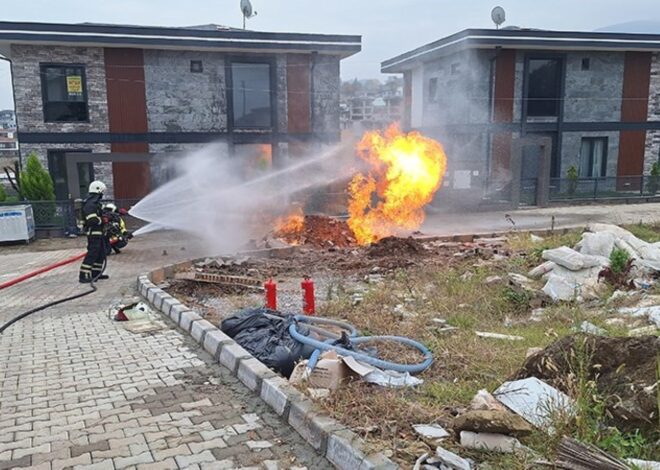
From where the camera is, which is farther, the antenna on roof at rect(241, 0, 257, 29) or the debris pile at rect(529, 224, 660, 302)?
the antenna on roof at rect(241, 0, 257, 29)

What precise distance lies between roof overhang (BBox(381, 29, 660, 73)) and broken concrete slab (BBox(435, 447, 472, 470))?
67.6ft

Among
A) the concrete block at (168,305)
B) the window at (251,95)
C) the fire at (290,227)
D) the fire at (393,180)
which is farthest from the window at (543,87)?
the concrete block at (168,305)

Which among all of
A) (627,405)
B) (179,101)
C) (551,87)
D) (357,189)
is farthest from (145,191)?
(627,405)

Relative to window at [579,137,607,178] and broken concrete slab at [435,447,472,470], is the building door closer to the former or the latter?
broken concrete slab at [435,447,472,470]

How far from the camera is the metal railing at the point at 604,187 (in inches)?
887

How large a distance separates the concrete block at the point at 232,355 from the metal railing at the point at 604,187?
19.5 m

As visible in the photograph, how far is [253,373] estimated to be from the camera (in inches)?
200

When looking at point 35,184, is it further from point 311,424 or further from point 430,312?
point 311,424

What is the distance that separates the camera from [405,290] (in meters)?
8.55

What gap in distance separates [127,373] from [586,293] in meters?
6.06

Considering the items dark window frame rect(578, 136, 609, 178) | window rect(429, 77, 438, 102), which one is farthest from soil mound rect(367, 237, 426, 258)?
dark window frame rect(578, 136, 609, 178)

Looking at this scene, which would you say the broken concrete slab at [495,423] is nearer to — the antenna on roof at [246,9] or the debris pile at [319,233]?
the debris pile at [319,233]

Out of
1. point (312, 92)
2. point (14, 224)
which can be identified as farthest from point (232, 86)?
point (14, 224)

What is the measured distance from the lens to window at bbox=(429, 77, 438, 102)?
25.1 meters
